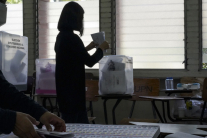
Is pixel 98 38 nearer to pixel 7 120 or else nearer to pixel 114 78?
pixel 114 78

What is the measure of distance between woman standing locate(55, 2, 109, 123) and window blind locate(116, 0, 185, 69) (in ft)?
8.99

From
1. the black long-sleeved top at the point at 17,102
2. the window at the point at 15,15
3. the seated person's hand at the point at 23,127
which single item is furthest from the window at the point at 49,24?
the seated person's hand at the point at 23,127

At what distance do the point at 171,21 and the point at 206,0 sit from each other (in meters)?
0.62

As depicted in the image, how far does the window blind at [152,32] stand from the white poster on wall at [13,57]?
227 centimetres

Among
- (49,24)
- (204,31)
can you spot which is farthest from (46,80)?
(204,31)

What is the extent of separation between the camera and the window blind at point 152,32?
4992 mm

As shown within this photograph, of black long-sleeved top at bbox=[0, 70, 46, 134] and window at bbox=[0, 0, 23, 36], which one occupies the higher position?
window at bbox=[0, 0, 23, 36]

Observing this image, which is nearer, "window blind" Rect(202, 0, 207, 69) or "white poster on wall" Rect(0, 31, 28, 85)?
"white poster on wall" Rect(0, 31, 28, 85)

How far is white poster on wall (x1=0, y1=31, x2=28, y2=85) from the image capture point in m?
3.02

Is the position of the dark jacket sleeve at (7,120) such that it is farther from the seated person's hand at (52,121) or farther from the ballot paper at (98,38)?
the ballot paper at (98,38)

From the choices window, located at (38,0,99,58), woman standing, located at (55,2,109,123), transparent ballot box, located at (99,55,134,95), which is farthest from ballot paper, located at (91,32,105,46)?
window, located at (38,0,99,58)

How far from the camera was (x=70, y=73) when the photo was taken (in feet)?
7.89

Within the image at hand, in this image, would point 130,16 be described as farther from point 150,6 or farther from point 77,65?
point 77,65

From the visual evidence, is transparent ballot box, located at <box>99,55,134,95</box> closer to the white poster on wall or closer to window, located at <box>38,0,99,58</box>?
the white poster on wall
